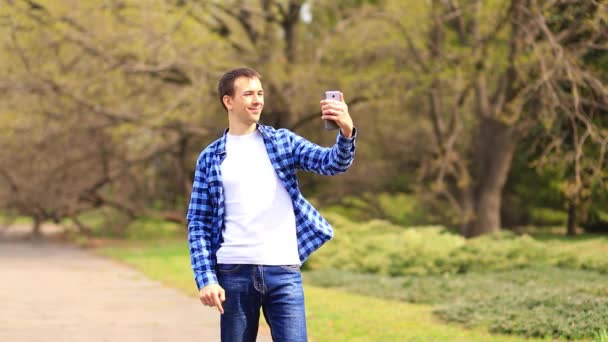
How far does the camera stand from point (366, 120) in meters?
25.0

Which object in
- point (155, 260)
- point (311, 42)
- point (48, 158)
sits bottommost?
point (155, 260)

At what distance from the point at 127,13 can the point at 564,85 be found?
9849 millimetres

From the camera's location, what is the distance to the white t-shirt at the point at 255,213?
4.10 m

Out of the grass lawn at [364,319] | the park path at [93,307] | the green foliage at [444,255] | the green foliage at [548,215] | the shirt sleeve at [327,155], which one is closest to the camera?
the shirt sleeve at [327,155]

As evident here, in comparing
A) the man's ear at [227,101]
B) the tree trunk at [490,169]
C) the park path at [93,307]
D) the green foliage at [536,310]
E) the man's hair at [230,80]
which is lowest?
the park path at [93,307]

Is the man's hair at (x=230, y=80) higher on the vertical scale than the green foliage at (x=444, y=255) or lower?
higher

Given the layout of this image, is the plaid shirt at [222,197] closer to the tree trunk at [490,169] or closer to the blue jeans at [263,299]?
the blue jeans at [263,299]

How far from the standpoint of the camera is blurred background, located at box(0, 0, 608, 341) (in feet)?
44.9

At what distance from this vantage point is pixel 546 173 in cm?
2316

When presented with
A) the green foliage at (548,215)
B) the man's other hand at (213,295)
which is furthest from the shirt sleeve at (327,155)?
the green foliage at (548,215)

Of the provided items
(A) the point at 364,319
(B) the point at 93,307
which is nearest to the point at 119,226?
(B) the point at 93,307

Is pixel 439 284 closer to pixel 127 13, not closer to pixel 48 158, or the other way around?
pixel 127 13

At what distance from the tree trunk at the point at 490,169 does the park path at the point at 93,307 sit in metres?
8.56

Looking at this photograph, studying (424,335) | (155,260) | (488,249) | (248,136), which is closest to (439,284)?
(488,249)
